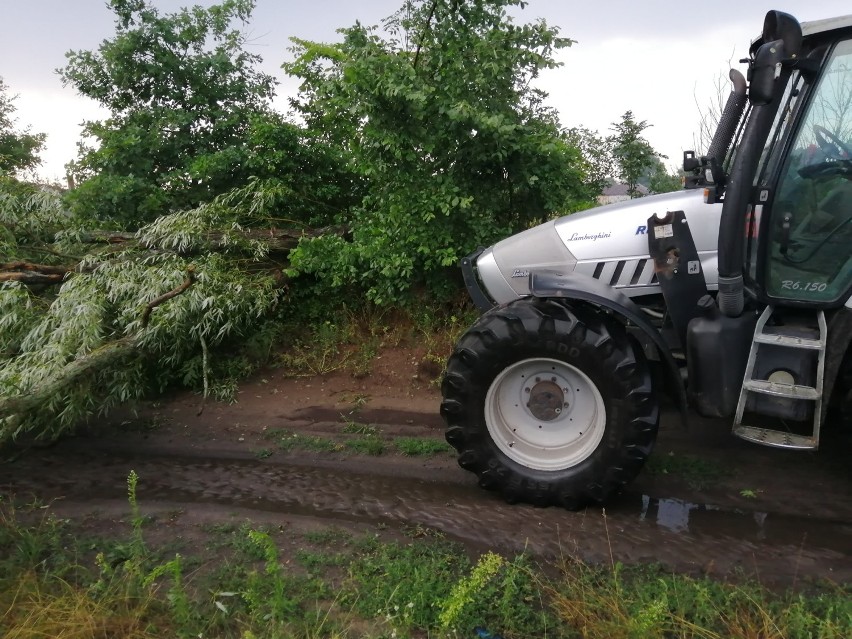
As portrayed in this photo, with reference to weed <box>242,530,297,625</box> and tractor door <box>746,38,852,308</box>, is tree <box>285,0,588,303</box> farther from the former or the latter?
weed <box>242,530,297,625</box>

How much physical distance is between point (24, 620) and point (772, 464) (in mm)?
4131

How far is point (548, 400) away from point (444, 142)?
311 cm

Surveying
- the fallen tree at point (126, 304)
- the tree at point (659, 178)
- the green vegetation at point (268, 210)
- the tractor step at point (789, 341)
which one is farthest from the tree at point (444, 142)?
the tree at point (659, 178)

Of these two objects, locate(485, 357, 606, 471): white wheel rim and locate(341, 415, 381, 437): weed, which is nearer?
locate(485, 357, 606, 471): white wheel rim

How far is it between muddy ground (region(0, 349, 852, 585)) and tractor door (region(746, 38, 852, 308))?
118 centimetres

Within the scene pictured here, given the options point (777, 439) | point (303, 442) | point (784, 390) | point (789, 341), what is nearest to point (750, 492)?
point (777, 439)

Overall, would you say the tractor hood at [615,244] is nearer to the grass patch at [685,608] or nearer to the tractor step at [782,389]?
the tractor step at [782,389]

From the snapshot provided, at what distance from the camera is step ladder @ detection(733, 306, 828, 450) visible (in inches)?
134

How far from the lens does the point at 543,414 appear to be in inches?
155

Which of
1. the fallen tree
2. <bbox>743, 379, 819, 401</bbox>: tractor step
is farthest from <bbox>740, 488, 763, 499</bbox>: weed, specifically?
the fallen tree

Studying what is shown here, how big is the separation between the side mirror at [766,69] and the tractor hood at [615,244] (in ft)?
2.37

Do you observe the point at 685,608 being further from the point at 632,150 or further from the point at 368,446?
the point at 632,150

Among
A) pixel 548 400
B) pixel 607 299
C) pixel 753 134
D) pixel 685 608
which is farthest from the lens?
pixel 548 400

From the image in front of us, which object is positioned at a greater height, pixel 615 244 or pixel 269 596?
pixel 615 244
